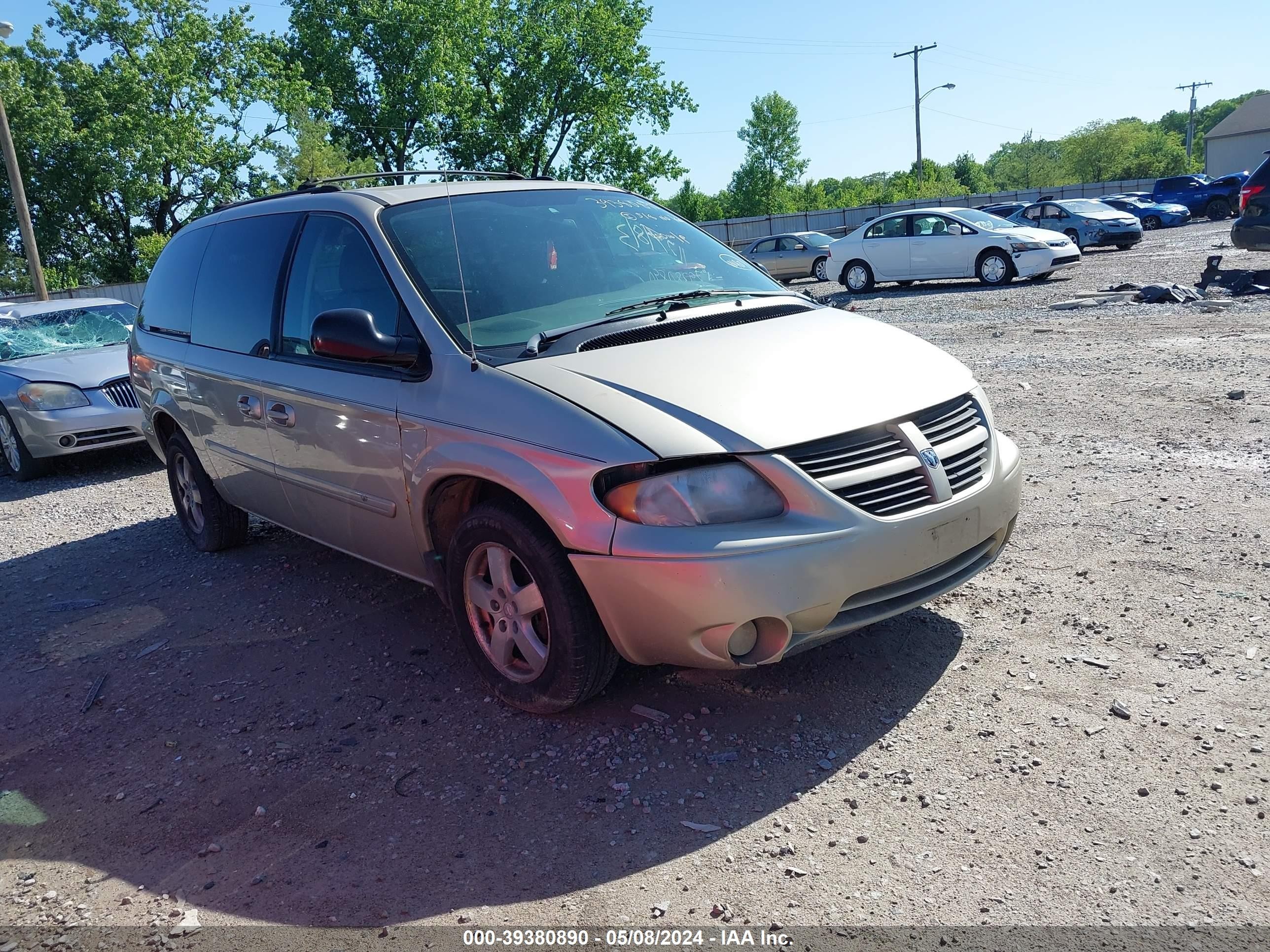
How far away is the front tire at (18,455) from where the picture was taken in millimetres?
8883

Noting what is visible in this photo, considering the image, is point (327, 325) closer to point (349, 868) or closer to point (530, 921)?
point (349, 868)

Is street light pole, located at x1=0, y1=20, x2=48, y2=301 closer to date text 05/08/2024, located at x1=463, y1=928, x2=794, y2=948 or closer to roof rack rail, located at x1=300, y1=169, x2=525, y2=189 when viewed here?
roof rack rail, located at x1=300, y1=169, x2=525, y2=189

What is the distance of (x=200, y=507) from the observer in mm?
6004

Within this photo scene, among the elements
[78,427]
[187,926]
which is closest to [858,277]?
[78,427]

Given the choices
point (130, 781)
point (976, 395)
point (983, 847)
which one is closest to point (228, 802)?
point (130, 781)

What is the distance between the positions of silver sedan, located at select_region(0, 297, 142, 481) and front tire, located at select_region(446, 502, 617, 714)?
6258 mm

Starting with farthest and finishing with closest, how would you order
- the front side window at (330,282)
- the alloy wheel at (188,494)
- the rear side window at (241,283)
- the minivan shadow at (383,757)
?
the alloy wheel at (188,494), the rear side window at (241,283), the front side window at (330,282), the minivan shadow at (383,757)

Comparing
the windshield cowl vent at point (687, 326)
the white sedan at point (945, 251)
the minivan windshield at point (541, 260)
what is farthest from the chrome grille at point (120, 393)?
the white sedan at point (945, 251)

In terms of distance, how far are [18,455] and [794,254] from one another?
→ 69.1 ft

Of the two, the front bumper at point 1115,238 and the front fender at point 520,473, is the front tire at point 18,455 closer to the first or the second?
the front fender at point 520,473

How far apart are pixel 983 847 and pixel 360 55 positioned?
2016 inches

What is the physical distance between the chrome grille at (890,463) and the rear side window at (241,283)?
111 inches

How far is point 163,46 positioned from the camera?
129ft

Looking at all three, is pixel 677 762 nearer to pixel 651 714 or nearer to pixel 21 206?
pixel 651 714
